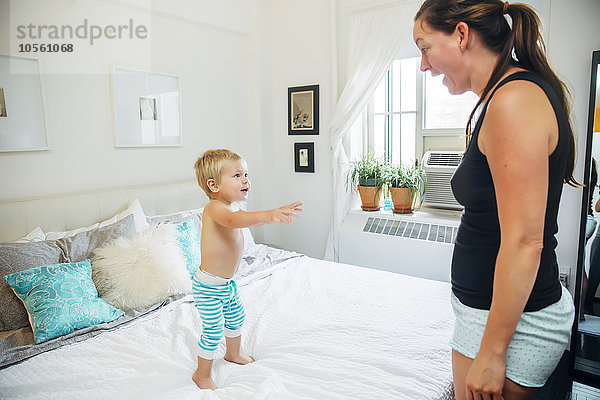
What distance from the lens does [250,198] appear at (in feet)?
12.5

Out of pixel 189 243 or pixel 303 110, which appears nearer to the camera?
pixel 189 243

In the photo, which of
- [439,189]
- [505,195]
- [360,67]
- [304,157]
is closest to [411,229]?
Answer: [439,189]

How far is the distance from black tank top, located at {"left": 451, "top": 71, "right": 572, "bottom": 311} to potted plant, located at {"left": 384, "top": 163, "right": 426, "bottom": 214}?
2.27 meters

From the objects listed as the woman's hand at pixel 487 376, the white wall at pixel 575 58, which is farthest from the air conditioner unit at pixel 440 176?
the woman's hand at pixel 487 376

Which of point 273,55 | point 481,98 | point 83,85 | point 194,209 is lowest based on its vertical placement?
point 194,209

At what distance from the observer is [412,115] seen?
3.46 m

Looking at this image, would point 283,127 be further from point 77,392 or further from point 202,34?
point 77,392

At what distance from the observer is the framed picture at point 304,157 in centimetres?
367

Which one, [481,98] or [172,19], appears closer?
[481,98]

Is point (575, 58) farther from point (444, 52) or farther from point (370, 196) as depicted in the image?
point (444, 52)

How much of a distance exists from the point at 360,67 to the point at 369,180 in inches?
34.4

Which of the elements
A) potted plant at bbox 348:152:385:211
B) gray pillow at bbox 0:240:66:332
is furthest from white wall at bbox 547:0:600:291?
gray pillow at bbox 0:240:66:332

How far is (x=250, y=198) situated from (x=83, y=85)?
1.62 meters

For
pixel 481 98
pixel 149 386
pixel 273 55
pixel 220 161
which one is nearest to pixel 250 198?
pixel 273 55
